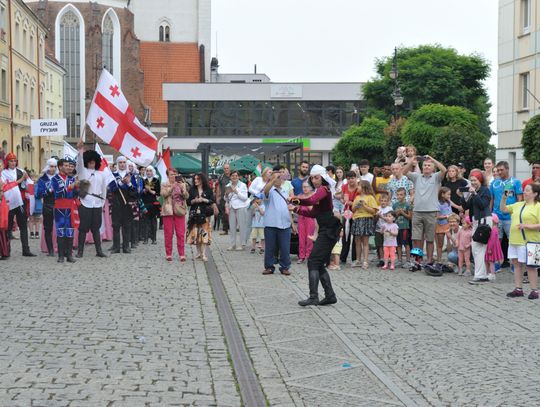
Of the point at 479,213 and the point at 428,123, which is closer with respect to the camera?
the point at 479,213

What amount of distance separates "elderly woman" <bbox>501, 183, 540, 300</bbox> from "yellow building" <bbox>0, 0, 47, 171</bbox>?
112 ft

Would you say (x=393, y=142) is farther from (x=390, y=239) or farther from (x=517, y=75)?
(x=390, y=239)

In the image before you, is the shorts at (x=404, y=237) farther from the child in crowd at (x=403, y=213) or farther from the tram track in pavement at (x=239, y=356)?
the tram track in pavement at (x=239, y=356)

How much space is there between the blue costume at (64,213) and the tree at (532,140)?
43.1ft

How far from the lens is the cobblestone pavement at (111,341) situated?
6.41 meters

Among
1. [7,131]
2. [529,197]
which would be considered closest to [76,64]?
[7,131]

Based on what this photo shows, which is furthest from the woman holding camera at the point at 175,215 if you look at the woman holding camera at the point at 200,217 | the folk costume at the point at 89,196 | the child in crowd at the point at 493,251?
the child in crowd at the point at 493,251

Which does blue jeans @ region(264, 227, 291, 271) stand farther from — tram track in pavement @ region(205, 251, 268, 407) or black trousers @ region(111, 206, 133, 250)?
black trousers @ region(111, 206, 133, 250)

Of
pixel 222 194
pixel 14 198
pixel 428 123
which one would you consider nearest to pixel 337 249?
pixel 14 198

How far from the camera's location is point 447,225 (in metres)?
15.9

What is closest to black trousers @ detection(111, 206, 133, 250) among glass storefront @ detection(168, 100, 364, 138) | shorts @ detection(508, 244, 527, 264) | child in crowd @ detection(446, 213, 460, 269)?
child in crowd @ detection(446, 213, 460, 269)

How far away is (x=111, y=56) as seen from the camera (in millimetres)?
90875

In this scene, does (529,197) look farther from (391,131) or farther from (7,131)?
(7,131)

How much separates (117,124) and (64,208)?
8.13 feet
